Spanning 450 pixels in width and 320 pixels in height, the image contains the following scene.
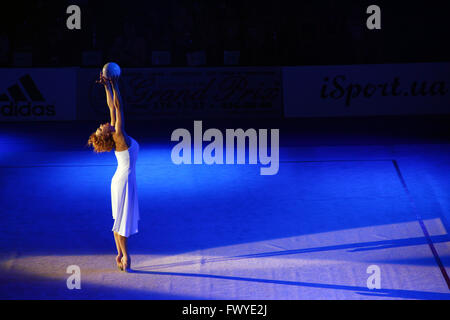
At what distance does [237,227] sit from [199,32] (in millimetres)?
10974

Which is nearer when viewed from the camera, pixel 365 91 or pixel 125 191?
pixel 125 191

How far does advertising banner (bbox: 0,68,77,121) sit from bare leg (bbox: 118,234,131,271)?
9.33 meters

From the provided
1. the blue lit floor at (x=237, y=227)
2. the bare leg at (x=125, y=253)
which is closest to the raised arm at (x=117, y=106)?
the bare leg at (x=125, y=253)

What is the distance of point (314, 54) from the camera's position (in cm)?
1808

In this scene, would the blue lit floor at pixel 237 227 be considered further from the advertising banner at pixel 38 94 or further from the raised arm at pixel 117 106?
the advertising banner at pixel 38 94

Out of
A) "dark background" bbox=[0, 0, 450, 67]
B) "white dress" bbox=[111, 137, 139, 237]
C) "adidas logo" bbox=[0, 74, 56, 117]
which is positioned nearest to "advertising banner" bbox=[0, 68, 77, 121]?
"adidas logo" bbox=[0, 74, 56, 117]

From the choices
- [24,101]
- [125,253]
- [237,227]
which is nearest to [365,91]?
[24,101]

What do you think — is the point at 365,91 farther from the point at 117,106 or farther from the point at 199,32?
the point at 117,106

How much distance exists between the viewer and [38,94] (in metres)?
15.2

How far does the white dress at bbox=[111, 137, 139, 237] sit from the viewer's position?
20.5 feet

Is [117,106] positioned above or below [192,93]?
below

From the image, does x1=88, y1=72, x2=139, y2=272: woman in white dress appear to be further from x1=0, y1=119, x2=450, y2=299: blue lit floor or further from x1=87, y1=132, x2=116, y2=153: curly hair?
x1=0, y1=119, x2=450, y2=299: blue lit floor
